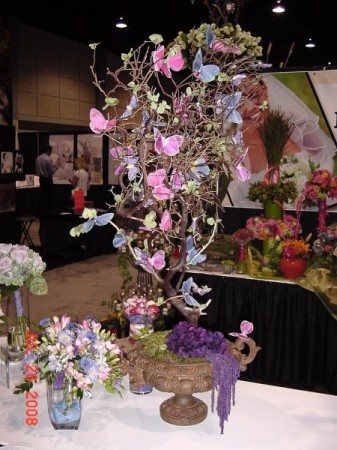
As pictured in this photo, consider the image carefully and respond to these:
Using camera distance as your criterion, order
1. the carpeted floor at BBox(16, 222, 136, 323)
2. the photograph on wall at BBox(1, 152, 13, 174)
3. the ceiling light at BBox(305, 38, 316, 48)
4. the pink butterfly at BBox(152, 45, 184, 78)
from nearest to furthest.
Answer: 1. the pink butterfly at BBox(152, 45, 184, 78)
2. the carpeted floor at BBox(16, 222, 136, 323)
3. the photograph on wall at BBox(1, 152, 13, 174)
4. the ceiling light at BBox(305, 38, 316, 48)

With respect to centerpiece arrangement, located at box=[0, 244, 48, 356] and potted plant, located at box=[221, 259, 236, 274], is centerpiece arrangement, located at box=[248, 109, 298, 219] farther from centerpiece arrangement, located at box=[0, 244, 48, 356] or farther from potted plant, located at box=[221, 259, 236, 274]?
centerpiece arrangement, located at box=[0, 244, 48, 356]

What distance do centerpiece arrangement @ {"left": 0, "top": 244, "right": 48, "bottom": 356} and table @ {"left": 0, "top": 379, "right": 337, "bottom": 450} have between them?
0.69ft

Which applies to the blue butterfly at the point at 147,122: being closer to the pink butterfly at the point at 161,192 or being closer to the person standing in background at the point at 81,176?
the pink butterfly at the point at 161,192

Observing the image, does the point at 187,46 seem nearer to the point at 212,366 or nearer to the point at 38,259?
the point at 38,259

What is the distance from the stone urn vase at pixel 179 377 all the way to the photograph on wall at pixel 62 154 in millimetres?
7311

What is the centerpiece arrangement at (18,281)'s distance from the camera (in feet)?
5.85

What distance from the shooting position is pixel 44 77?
984cm

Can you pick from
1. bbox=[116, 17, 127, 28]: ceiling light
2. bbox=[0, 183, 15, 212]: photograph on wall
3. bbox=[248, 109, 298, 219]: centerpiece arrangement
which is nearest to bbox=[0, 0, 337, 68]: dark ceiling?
bbox=[116, 17, 127, 28]: ceiling light

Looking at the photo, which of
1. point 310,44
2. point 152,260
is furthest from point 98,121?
point 310,44

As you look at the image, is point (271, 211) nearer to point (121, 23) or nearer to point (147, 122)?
point (147, 122)

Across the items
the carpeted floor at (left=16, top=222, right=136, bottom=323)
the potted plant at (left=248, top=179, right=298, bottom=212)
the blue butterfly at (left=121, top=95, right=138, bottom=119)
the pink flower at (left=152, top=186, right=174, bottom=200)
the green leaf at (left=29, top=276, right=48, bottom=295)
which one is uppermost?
the blue butterfly at (left=121, top=95, right=138, bottom=119)

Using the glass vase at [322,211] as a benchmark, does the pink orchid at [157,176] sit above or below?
above

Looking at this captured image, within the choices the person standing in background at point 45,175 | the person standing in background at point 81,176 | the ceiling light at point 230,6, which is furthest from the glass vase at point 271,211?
the person standing in background at point 45,175

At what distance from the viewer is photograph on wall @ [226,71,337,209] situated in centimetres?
373
